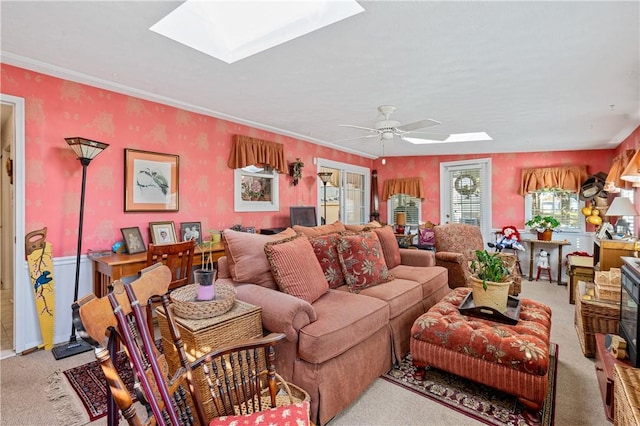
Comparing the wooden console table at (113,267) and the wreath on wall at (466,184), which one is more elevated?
the wreath on wall at (466,184)

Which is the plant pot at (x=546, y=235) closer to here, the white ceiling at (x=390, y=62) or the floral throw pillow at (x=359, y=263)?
the white ceiling at (x=390, y=62)

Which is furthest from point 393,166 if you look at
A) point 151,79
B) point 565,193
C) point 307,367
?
point 307,367

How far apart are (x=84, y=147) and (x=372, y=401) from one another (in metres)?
2.97

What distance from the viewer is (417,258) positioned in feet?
12.0

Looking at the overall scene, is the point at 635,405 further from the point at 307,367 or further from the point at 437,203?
the point at 437,203

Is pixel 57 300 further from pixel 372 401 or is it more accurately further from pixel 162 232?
pixel 372 401

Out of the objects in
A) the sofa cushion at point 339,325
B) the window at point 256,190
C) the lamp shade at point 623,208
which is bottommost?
the sofa cushion at point 339,325

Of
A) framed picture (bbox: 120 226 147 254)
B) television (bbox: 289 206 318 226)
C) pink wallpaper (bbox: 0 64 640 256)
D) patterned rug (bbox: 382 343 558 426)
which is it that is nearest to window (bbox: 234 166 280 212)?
pink wallpaper (bbox: 0 64 640 256)

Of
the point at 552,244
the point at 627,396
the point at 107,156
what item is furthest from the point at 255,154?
the point at 552,244

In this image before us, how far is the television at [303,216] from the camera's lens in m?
4.97

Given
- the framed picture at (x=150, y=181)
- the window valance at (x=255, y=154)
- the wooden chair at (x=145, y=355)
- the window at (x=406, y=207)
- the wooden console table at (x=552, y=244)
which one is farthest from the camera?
the window at (x=406, y=207)

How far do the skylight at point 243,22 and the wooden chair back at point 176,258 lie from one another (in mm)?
1608

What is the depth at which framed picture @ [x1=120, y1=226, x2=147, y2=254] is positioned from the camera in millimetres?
3129

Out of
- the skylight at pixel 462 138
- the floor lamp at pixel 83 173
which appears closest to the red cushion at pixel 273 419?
the floor lamp at pixel 83 173
